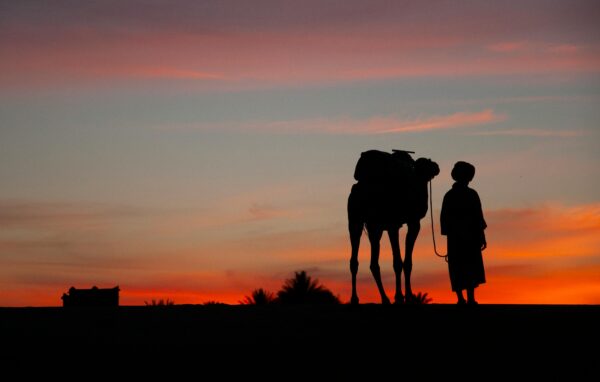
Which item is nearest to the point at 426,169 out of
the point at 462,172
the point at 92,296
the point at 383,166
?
the point at 383,166

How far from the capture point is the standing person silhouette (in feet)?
75.5

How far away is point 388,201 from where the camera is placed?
25.0 metres

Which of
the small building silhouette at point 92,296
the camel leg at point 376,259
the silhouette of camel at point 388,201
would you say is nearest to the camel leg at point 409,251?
the silhouette of camel at point 388,201

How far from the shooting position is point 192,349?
15.7 m

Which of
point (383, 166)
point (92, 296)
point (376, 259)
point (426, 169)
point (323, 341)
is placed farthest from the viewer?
point (92, 296)

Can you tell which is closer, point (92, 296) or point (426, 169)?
point (426, 169)

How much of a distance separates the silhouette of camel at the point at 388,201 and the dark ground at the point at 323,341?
202 cm

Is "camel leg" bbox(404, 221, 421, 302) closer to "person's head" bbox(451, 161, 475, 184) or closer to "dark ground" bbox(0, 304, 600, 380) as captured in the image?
"dark ground" bbox(0, 304, 600, 380)

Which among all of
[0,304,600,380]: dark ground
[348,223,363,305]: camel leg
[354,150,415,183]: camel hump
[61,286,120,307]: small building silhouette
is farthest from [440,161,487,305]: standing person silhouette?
[61,286,120,307]: small building silhouette

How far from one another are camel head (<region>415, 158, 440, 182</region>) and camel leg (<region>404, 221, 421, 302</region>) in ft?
3.79

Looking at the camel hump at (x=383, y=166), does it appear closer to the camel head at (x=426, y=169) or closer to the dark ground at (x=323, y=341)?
the camel head at (x=426, y=169)

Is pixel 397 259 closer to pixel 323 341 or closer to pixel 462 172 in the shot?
pixel 462 172

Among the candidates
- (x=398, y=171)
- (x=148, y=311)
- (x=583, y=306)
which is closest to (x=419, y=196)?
(x=398, y=171)

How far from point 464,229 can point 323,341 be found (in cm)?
724
